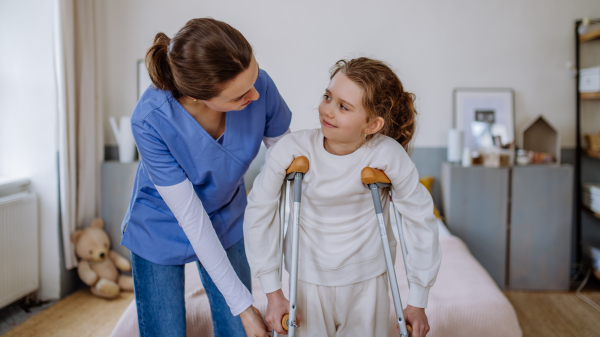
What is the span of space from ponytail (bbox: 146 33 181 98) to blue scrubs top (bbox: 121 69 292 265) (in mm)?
29

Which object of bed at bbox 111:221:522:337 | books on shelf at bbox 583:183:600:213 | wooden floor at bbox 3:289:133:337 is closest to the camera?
bed at bbox 111:221:522:337

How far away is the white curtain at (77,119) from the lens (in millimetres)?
2594

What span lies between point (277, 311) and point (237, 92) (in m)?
0.62

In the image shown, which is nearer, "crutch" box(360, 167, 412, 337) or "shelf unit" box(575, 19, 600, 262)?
"crutch" box(360, 167, 412, 337)

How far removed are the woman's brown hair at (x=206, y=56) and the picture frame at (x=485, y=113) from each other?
2377mm

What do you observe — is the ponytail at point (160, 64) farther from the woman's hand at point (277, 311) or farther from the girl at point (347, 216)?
the woman's hand at point (277, 311)

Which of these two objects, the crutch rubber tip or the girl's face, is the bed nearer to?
the crutch rubber tip

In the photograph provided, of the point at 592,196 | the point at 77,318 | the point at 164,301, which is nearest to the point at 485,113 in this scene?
the point at 592,196

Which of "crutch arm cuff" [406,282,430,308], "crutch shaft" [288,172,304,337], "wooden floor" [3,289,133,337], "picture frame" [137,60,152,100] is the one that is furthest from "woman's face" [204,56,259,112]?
"picture frame" [137,60,152,100]

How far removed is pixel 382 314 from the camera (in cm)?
130

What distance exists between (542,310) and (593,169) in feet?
3.87

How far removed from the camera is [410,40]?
121 inches

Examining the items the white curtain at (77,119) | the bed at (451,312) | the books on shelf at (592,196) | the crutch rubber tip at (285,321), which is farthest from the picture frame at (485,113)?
the white curtain at (77,119)

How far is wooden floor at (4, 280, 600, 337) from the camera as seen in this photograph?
2.35m
